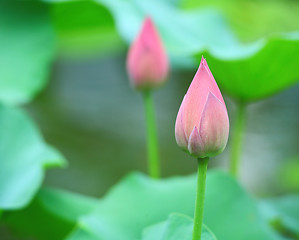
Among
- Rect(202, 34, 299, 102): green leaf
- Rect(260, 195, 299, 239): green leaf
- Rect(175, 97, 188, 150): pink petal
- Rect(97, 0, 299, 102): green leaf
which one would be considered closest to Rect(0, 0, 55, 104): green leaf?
Rect(97, 0, 299, 102): green leaf

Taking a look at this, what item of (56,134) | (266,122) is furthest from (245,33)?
(56,134)

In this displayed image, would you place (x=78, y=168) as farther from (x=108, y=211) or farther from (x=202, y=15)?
(x=108, y=211)

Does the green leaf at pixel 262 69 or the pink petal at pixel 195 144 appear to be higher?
the pink petal at pixel 195 144

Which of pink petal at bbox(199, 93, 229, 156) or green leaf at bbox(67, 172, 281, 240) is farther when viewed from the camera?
green leaf at bbox(67, 172, 281, 240)

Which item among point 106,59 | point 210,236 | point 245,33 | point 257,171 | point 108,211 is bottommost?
point 106,59

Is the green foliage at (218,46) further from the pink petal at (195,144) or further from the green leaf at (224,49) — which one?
the pink petal at (195,144)

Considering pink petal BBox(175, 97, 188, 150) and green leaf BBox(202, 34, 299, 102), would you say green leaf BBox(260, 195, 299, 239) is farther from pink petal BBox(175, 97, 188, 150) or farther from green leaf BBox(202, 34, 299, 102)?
pink petal BBox(175, 97, 188, 150)

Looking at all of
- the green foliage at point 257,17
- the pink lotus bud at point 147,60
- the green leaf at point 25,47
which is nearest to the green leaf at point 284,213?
the pink lotus bud at point 147,60
